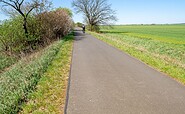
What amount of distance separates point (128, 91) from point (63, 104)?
7.53 feet

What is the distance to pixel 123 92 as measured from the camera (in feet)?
23.8

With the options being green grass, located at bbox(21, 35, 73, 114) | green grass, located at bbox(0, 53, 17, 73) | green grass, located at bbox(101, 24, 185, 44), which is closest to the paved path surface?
green grass, located at bbox(21, 35, 73, 114)

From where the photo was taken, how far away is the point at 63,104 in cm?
620

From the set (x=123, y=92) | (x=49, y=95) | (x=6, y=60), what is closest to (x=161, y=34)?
(x=6, y=60)

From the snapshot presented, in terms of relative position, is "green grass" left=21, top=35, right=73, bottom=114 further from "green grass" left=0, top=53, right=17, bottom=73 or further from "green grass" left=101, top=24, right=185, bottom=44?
"green grass" left=101, top=24, right=185, bottom=44

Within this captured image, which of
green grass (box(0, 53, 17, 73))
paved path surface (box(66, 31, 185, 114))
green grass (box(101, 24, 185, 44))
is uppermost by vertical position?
paved path surface (box(66, 31, 185, 114))

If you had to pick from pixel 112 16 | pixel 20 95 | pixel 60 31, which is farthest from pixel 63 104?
pixel 112 16

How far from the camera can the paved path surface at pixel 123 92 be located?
231 inches

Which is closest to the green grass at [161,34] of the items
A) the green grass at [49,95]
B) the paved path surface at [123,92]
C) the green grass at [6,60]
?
the green grass at [6,60]

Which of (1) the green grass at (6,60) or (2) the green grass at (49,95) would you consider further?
(1) the green grass at (6,60)

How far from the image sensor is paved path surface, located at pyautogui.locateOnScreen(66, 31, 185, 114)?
586cm

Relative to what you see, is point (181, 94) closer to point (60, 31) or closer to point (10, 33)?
point (10, 33)

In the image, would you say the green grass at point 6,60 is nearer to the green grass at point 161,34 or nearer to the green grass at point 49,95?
the green grass at point 49,95

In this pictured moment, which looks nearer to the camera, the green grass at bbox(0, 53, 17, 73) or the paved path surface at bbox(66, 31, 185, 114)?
the paved path surface at bbox(66, 31, 185, 114)
